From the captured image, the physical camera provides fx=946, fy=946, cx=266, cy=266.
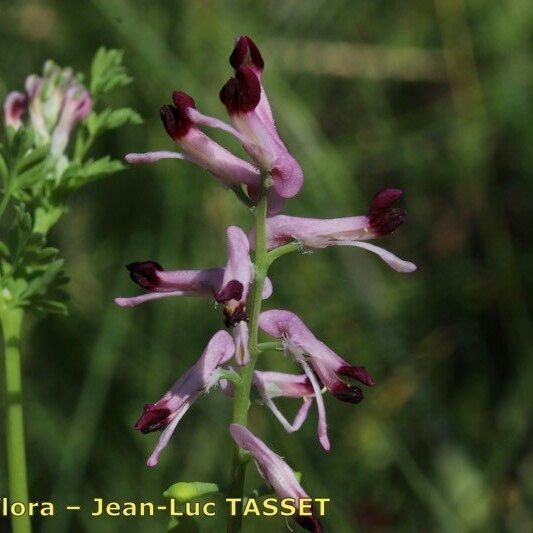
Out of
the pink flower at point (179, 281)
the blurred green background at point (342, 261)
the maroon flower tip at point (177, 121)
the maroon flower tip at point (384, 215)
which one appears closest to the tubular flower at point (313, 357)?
the pink flower at point (179, 281)

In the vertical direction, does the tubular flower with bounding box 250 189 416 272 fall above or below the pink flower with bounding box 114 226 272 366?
above

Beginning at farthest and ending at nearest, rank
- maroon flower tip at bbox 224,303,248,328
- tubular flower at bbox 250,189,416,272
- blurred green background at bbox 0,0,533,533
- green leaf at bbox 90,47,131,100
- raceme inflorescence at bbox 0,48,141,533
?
blurred green background at bbox 0,0,533,533 → green leaf at bbox 90,47,131,100 → raceme inflorescence at bbox 0,48,141,533 → tubular flower at bbox 250,189,416,272 → maroon flower tip at bbox 224,303,248,328

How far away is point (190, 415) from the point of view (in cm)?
417

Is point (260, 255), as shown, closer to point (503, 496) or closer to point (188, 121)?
point (188, 121)

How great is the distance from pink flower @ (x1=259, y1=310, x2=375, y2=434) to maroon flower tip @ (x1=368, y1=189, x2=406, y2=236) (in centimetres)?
21

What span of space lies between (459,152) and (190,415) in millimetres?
1885

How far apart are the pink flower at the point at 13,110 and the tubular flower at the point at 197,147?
2.50ft

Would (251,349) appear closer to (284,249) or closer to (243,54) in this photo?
(284,249)

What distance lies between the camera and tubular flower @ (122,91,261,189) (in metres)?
1.54

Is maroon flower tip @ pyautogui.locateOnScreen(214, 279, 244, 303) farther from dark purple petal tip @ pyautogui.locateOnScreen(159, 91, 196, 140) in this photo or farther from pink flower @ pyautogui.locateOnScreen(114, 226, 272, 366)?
dark purple petal tip @ pyautogui.locateOnScreen(159, 91, 196, 140)

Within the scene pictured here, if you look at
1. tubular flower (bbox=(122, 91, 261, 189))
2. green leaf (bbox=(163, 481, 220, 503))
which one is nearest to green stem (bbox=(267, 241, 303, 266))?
tubular flower (bbox=(122, 91, 261, 189))

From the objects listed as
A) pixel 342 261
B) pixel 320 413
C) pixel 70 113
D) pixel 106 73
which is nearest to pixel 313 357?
pixel 320 413

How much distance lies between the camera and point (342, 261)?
3988 millimetres

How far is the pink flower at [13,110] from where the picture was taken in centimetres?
220
